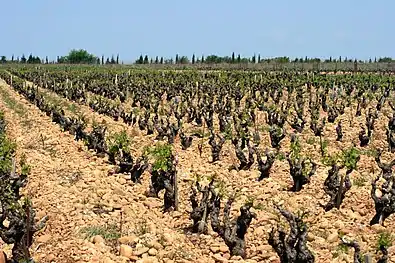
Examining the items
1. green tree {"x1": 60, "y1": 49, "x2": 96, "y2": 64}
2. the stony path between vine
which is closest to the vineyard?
the stony path between vine

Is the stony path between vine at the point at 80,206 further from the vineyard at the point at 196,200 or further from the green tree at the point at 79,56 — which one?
the green tree at the point at 79,56

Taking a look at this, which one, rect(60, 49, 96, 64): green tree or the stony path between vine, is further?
rect(60, 49, 96, 64): green tree

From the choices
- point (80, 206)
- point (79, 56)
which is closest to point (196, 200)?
point (80, 206)

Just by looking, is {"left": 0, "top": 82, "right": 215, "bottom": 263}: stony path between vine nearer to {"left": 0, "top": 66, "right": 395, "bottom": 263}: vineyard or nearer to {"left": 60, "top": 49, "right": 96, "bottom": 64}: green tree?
{"left": 0, "top": 66, "right": 395, "bottom": 263}: vineyard

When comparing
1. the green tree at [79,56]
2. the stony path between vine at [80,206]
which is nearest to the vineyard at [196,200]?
the stony path between vine at [80,206]

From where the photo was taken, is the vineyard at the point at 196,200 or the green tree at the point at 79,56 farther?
the green tree at the point at 79,56

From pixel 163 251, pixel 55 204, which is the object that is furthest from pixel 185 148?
pixel 163 251

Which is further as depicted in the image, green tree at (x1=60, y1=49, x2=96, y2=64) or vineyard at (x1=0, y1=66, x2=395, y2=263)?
green tree at (x1=60, y1=49, x2=96, y2=64)

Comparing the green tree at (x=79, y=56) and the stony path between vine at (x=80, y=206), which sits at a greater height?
the green tree at (x=79, y=56)

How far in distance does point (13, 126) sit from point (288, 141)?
1182 cm

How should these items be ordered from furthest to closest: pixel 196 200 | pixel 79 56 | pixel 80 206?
pixel 79 56 → pixel 80 206 → pixel 196 200

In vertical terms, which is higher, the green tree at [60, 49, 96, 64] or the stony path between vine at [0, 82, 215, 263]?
the green tree at [60, 49, 96, 64]

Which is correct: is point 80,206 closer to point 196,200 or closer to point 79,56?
point 196,200

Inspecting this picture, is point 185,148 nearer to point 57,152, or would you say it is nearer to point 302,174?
point 57,152
